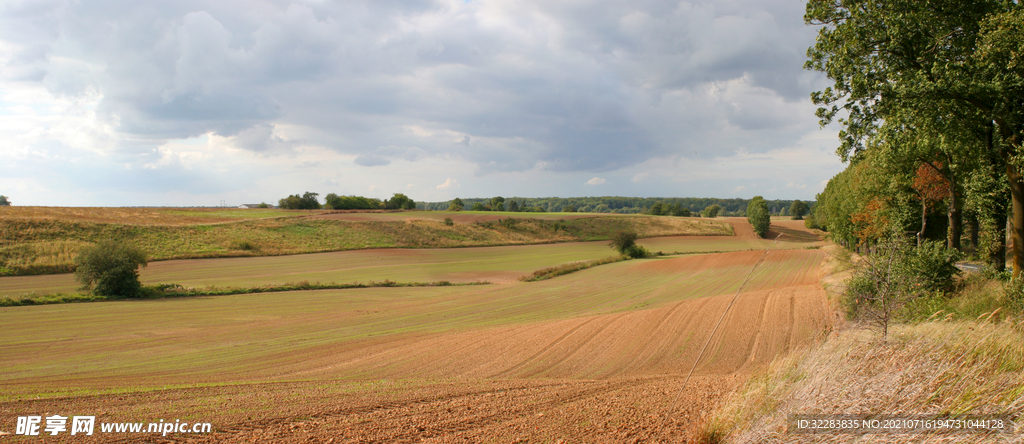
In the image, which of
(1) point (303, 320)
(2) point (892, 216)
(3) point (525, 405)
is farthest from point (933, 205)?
(1) point (303, 320)

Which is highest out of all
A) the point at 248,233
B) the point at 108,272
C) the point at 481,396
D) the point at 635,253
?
the point at 248,233

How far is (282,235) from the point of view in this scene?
68625 mm

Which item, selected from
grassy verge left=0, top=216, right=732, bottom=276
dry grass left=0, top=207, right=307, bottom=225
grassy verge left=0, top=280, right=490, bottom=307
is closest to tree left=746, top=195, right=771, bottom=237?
grassy verge left=0, top=216, right=732, bottom=276

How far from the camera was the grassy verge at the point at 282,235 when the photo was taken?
4572cm

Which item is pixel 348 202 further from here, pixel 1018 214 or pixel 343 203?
pixel 1018 214

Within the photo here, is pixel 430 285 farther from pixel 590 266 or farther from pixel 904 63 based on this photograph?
pixel 904 63

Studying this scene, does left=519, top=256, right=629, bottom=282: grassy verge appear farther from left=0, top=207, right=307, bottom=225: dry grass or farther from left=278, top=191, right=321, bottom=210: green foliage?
left=278, top=191, right=321, bottom=210: green foliage

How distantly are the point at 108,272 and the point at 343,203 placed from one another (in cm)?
10098

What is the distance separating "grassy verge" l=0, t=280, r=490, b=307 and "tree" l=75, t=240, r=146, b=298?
646 millimetres

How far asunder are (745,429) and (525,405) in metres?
3.70

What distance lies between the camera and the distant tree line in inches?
4368

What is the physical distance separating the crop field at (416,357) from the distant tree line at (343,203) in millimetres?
76650

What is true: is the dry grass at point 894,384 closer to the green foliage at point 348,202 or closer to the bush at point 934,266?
the bush at point 934,266

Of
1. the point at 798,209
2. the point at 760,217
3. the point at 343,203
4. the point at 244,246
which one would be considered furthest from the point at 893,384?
the point at 798,209
